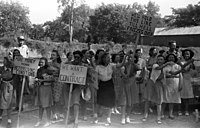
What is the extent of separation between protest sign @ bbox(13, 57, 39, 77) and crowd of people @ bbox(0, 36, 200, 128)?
13.2 inches

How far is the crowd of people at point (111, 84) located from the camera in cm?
593

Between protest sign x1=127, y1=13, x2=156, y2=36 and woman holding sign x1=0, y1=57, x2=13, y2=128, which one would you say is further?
protest sign x1=127, y1=13, x2=156, y2=36

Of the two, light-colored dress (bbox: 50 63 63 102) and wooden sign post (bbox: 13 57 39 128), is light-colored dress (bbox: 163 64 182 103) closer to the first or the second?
light-colored dress (bbox: 50 63 63 102)

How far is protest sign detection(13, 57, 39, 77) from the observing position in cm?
558

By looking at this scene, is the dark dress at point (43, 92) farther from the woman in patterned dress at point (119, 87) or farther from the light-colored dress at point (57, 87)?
the woman in patterned dress at point (119, 87)

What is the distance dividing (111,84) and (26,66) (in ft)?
6.46

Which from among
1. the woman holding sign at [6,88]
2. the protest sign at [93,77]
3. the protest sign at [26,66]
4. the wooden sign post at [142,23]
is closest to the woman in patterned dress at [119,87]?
the protest sign at [93,77]

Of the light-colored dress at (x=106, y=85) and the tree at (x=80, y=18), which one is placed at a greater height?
the tree at (x=80, y=18)

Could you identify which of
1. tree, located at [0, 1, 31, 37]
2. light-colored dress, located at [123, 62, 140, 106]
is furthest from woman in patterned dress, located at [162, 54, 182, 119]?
tree, located at [0, 1, 31, 37]

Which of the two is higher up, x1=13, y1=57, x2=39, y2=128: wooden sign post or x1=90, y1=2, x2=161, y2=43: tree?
x1=90, y1=2, x2=161, y2=43: tree

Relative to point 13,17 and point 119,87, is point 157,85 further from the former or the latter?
point 13,17

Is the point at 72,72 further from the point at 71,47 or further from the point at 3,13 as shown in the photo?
the point at 3,13

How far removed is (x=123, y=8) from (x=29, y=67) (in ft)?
163

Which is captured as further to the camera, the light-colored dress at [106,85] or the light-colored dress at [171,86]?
the light-colored dress at [171,86]
